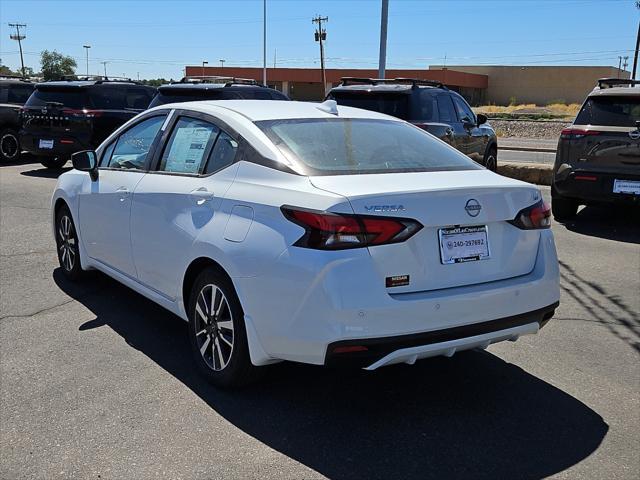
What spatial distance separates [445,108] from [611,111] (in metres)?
2.41

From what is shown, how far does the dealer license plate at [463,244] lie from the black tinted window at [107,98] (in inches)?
458

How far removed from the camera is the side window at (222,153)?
4.10m

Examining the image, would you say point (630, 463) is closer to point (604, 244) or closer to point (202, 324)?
point (202, 324)

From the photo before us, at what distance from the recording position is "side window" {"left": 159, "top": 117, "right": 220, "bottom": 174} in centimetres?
434

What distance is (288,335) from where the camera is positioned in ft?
11.2

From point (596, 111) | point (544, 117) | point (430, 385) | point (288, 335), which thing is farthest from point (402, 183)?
point (544, 117)

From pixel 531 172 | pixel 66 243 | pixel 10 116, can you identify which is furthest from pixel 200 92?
pixel 10 116

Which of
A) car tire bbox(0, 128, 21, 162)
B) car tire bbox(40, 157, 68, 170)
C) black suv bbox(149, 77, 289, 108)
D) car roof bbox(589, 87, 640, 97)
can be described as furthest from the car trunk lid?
car tire bbox(0, 128, 21, 162)

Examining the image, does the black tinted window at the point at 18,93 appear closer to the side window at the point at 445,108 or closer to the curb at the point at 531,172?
the side window at the point at 445,108

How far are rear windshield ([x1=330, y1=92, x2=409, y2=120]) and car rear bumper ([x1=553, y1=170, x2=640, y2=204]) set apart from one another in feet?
7.54

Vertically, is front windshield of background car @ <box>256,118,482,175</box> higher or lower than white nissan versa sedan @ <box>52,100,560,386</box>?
higher

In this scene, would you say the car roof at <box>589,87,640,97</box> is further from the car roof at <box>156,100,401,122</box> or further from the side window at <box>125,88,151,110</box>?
the side window at <box>125,88,151,110</box>

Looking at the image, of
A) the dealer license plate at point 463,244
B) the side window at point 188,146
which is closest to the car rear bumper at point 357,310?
the dealer license plate at point 463,244

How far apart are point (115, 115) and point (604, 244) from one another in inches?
382
